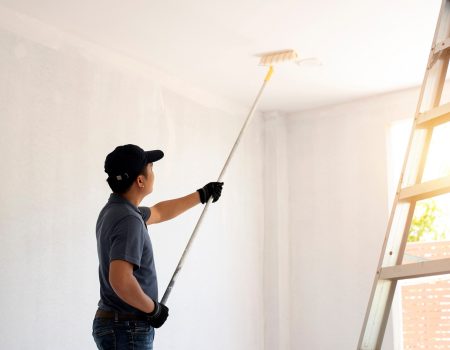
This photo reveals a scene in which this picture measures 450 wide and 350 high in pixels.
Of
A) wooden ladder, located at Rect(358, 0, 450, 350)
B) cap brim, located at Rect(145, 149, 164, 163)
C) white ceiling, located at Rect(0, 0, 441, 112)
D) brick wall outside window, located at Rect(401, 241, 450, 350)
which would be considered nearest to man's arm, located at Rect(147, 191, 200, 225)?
cap brim, located at Rect(145, 149, 164, 163)

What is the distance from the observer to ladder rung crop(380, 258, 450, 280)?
1.55 meters

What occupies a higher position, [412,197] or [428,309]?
[428,309]

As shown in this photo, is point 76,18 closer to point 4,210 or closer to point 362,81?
point 4,210

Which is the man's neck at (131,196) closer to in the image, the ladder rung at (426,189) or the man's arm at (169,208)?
the man's arm at (169,208)

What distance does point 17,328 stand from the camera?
317cm

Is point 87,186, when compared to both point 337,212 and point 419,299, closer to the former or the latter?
point 337,212

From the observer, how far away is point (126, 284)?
6.74 ft

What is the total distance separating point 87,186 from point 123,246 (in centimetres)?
160

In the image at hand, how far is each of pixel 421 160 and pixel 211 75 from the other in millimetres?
2625

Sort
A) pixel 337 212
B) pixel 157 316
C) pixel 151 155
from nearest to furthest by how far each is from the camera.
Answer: pixel 157 316 < pixel 151 155 < pixel 337 212

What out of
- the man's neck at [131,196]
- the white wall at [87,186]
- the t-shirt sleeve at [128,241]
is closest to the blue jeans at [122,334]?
the t-shirt sleeve at [128,241]

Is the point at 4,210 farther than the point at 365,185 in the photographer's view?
No

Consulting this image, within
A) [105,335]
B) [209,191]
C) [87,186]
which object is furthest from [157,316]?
[87,186]

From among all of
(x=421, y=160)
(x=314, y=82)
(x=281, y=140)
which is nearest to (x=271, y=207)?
(x=281, y=140)
